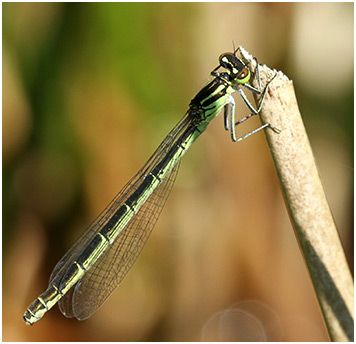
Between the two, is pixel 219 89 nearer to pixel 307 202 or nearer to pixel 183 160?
pixel 183 160

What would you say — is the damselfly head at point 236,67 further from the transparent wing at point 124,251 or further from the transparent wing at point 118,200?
the transparent wing at point 124,251

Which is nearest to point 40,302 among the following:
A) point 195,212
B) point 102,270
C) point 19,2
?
point 102,270

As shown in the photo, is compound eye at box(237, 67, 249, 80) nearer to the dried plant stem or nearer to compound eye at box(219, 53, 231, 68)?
compound eye at box(219, 53, 231, 68)

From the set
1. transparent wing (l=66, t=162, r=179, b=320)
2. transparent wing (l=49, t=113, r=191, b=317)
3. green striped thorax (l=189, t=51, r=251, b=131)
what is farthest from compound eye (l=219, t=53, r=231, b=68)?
transparent wing (l=66, t=162, r=179, b=320)

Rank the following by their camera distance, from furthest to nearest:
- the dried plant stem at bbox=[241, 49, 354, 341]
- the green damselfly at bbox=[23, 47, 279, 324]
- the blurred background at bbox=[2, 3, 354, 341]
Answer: the blurred background at bbox=[2, 3, 354, 341], the green damselfly at bbox=[23, 47, 279, 324], the dried plant stem at bbox=[241, 49, 354, 341]

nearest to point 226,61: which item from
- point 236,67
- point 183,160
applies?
point 236,67

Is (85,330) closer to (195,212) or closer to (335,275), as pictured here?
(195,212)
